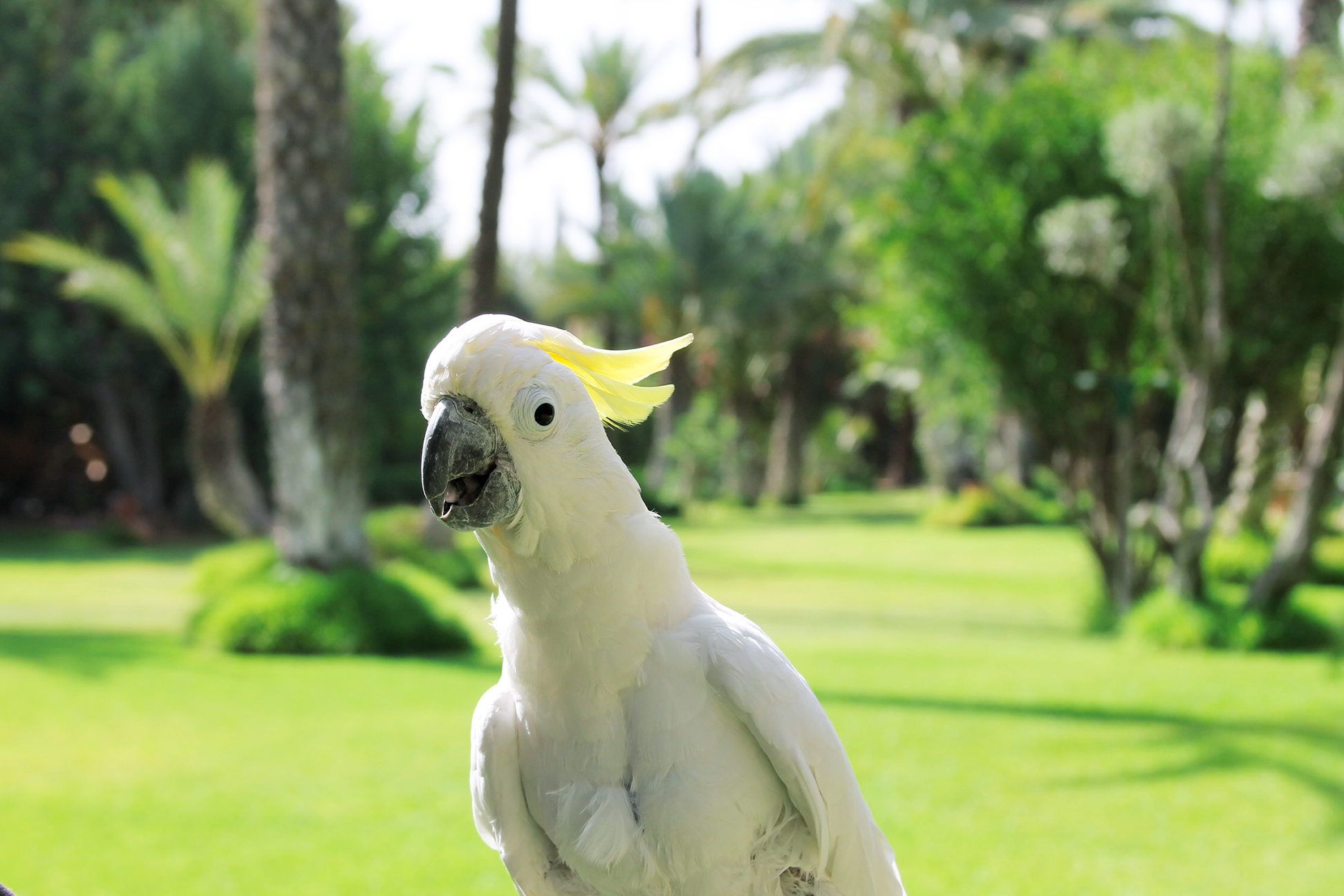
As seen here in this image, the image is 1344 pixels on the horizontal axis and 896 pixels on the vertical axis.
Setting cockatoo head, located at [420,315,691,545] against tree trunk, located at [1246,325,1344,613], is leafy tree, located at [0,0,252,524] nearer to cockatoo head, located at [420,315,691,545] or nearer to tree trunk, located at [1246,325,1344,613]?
tree trunk, located at [1246,325,1344,613]

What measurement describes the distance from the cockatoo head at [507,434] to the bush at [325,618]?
18.4 ft

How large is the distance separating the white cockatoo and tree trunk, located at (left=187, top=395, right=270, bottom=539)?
8274mm

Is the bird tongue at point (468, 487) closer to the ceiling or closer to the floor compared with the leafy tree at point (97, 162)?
closer to the floor

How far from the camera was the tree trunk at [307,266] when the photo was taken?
22.5ft

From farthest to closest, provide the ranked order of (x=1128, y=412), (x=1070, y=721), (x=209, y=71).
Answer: (x=209, y=71), (x=1128, y=412), (x=1070, y=721)

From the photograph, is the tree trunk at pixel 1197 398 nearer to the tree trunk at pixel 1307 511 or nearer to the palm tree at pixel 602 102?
the tree trunk at pixel 1307 511

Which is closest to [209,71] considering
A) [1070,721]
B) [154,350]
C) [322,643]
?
[154,350]

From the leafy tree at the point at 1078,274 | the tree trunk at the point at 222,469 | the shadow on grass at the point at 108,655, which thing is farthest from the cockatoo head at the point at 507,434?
the tree trunk at the point at 222,469

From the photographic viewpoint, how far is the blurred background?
4.21m

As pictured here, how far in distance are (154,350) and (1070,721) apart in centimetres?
1479

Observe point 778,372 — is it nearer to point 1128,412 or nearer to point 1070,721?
point 1128,412

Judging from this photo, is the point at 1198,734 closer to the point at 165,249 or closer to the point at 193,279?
the point at 193,279

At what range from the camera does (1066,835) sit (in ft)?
13.0

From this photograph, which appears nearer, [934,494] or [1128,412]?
[1128,412]
